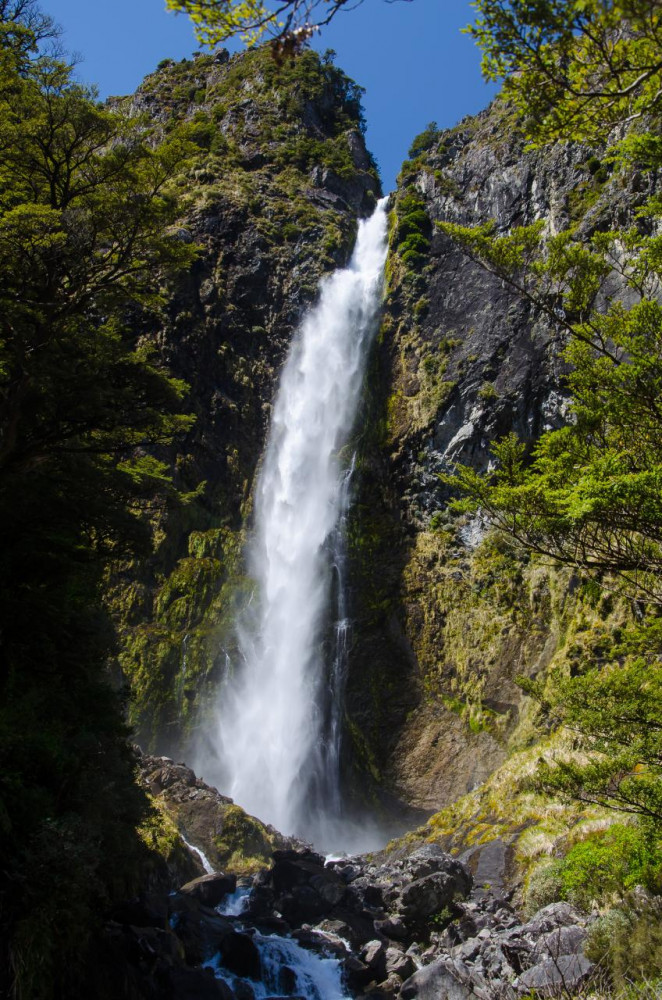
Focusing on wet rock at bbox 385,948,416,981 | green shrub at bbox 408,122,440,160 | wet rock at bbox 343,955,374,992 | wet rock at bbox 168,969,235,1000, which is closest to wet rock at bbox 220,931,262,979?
wet rock at bbox 343,955,374,992

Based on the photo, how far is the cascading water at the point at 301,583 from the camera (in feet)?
74.5

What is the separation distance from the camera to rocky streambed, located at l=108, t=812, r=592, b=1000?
754 cm

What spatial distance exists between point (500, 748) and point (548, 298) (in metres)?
14.9

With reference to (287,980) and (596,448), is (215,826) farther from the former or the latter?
(596,448)

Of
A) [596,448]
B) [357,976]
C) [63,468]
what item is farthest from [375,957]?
[63,468]

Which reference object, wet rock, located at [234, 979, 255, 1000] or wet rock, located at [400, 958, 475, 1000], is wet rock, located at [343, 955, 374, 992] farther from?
wet rock, located at [234, 979, 255, 1000]

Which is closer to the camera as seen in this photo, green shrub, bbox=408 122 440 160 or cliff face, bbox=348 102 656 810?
cliff face, bbox=348 102 656 810

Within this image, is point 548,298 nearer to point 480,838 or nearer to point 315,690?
point 480,838

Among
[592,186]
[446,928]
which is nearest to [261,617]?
[446,928]

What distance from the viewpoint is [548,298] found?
7613 mm

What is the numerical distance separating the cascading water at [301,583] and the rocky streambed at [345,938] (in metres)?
7.44

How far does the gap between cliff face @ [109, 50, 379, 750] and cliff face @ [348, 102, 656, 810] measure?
6.79m

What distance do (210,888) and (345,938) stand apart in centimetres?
361

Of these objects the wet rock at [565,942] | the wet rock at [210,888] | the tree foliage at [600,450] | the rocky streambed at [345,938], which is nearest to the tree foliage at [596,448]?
the tree foliage at [600,450]
